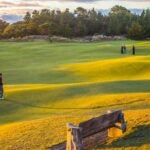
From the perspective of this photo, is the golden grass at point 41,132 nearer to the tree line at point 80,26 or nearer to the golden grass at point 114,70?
the golden grass at point 114,70

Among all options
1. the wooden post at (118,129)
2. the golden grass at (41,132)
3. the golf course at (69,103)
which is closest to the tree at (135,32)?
the golf course at (69,103)

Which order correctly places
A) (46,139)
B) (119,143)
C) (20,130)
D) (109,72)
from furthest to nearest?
(109,72), (20,130), (46,139), (119,143)

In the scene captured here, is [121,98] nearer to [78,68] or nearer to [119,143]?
[119,143]

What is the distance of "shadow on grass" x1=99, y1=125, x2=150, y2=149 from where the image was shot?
47.3 ft

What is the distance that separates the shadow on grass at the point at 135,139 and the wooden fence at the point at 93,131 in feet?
1.47

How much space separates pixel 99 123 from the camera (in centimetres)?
1495

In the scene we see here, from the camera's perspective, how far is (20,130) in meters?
17.7

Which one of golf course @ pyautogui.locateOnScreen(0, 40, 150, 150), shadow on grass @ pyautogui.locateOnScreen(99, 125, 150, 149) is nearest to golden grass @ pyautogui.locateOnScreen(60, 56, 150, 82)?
golf course @ pyautogui.locateOnScreen(0, 40, 150, 150)

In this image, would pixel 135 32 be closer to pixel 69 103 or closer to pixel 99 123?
pixel 69 103

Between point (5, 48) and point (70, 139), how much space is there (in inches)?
3112

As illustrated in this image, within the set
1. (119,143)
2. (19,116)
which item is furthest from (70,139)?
(19,116)

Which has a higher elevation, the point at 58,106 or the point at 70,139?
the point at 70,139

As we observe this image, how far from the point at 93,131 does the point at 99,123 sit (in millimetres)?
436

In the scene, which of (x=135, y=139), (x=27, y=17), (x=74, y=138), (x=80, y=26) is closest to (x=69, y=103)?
(x=135, y=139)
